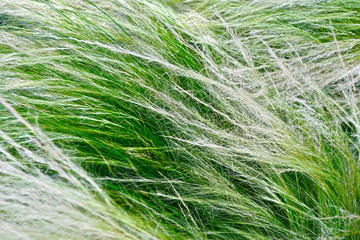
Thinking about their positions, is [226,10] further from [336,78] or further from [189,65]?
[336,78]

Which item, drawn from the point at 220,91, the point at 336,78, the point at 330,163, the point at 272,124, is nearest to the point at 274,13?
the point at 336,78

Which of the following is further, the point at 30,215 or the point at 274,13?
the point at 274,13

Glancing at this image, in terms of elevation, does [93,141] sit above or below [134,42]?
below

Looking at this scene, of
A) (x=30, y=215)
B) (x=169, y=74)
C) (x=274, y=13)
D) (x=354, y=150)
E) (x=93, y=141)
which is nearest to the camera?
(x=30, y=215)

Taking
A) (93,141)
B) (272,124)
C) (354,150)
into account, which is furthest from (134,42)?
(354,150)

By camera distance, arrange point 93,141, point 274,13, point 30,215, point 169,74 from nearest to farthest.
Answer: point 30,215 → point 93,141 → point 169,74 → point 274,13

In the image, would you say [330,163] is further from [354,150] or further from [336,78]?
[336,78]

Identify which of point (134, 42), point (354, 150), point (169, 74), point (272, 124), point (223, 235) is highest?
point (134, 42)
